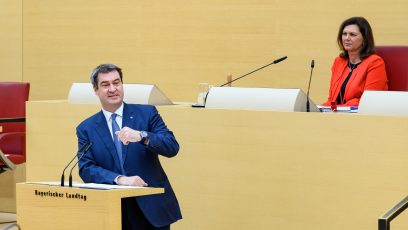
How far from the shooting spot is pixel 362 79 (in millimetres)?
5590

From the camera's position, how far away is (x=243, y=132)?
4766 millimetres

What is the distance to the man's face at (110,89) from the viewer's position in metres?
4.08

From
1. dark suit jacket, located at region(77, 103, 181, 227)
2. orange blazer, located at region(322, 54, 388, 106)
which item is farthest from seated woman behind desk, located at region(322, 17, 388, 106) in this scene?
dark suit jacket, located at region(77, 103, 181, 227)

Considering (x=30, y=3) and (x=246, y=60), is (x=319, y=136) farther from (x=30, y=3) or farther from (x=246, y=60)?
(x=30, y=3)

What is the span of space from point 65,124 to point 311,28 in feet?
7.45

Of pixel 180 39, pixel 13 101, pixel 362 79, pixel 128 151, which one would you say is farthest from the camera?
pixel 180 39

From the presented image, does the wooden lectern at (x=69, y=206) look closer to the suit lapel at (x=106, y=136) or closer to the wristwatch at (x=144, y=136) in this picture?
the wristwatch at (x=144, y=136)

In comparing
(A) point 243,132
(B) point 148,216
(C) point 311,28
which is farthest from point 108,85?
(C) point 311,28

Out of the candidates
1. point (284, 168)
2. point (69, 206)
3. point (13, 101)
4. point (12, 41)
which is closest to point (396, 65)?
point (284, 168)

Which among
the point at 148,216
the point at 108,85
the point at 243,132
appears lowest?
the point at 148,216

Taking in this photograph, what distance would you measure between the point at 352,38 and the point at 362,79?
27 centimetres

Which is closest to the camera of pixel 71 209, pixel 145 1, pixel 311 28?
pixel 71 209

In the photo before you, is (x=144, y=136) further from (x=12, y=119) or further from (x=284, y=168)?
(x=12, y=119)

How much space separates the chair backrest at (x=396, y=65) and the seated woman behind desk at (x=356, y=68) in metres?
0.07
